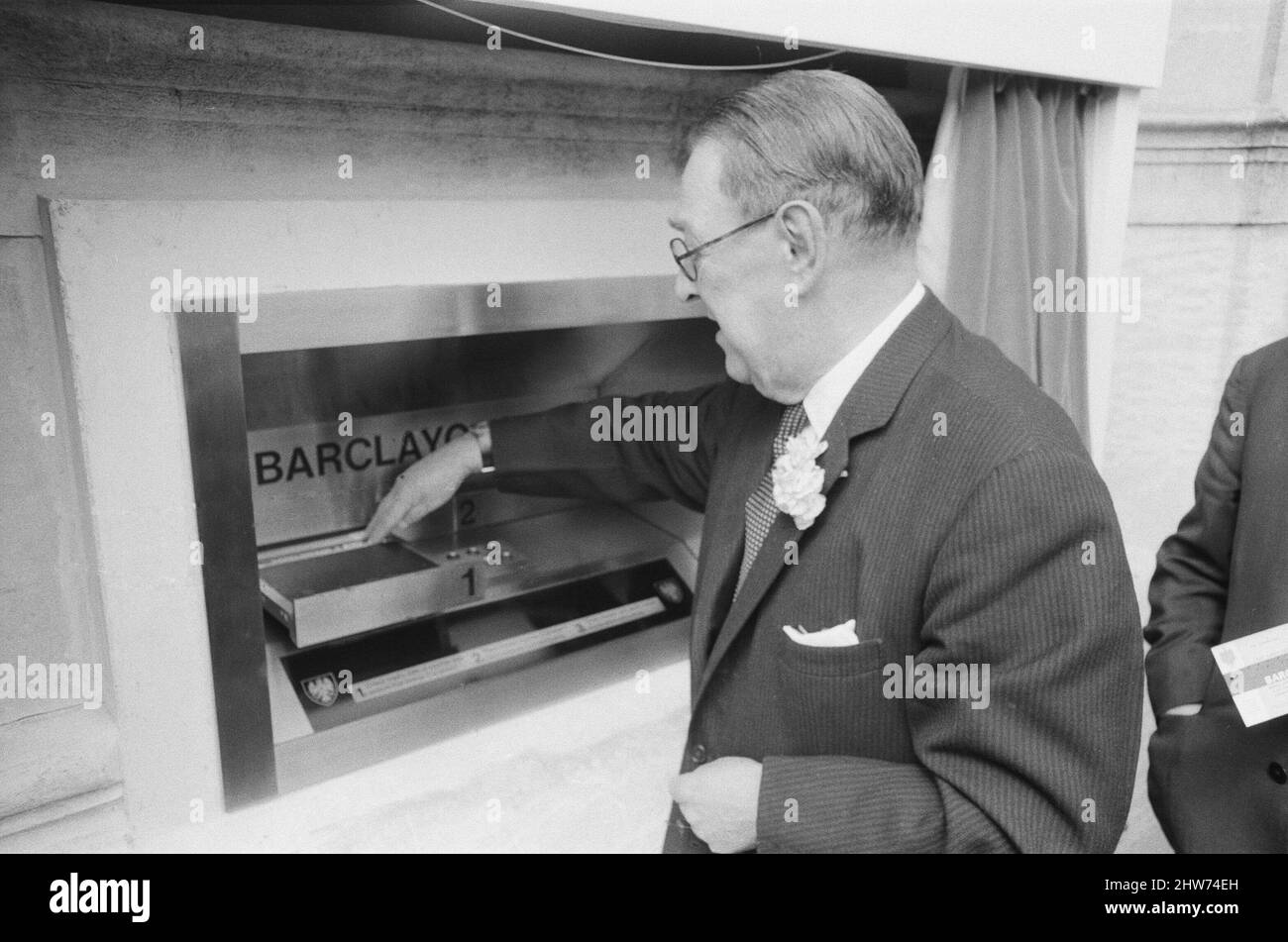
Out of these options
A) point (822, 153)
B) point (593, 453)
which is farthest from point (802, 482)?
point (593, 453)

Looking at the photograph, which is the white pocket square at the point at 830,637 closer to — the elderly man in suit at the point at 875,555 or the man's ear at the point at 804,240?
the elderly man in suit at the point at 875,555

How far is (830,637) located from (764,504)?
0.20 metres

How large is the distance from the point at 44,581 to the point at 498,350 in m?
0.78

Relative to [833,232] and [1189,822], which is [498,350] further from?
[1189,822]

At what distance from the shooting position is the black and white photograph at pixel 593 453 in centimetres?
97

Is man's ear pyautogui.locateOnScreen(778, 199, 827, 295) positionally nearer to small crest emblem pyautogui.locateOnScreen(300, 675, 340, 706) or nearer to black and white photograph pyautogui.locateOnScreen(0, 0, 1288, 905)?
black and white photograph pyautogui.locateOnScreen(0, 0, 1288, 905)

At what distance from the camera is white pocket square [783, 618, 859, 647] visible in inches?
39.2

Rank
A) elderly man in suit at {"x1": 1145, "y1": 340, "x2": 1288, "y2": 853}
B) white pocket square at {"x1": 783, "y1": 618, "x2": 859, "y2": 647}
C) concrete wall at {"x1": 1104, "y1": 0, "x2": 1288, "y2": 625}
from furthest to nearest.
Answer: concrete wall at {"x1": 1104, "y1": 0, "x2": 1288, "y2": 625} < elderly man in suit at {"x1": 1145, "y1": 340, "x2": 1288, "y2": 853} < white pocket square at {"x1": 783, "y1": 618, "x2": 859, "y2": 647}

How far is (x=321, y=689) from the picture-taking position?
4.77 feet

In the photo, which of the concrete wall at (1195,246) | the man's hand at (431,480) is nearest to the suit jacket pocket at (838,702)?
the man's hand at (431,480)

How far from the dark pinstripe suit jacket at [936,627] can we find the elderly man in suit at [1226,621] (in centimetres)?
52

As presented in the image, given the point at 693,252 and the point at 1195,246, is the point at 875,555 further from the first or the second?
the point at 1195,246

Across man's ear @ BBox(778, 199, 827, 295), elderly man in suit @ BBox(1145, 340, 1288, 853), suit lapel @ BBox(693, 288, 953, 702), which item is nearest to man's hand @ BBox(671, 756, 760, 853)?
suit lapel @ BBox(693, 288, 953, 702)

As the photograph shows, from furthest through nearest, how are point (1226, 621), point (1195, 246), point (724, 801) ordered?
point (1195, 246), point (1226, 621), point (724, 801)
